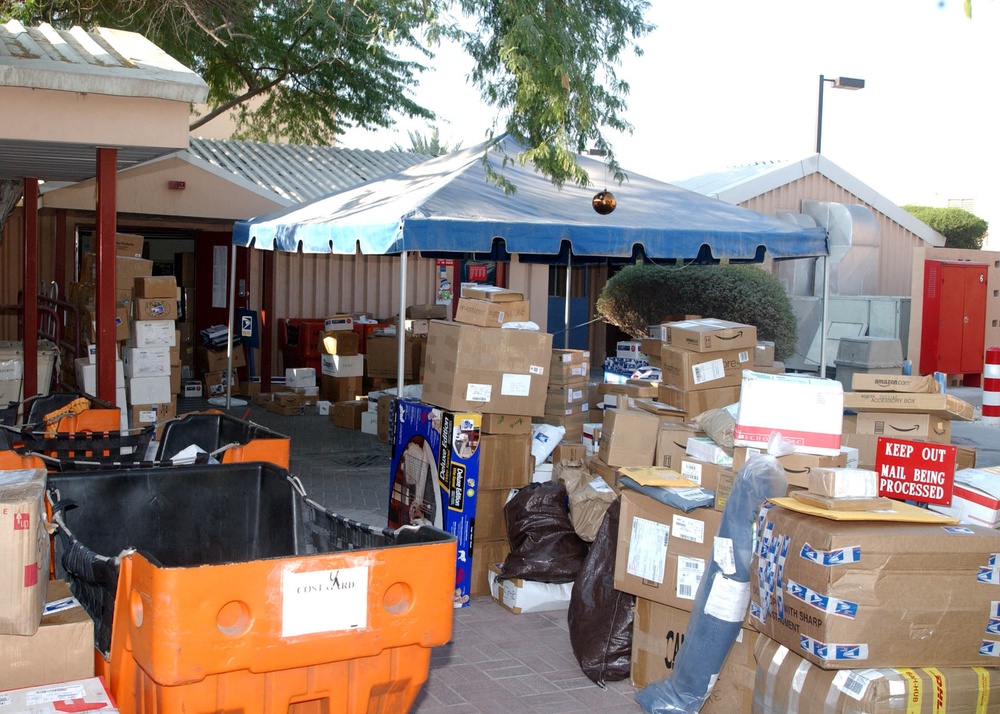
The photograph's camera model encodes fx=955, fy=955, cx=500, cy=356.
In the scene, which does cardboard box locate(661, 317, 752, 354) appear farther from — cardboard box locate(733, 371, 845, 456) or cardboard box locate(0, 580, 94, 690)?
cardboard box locate(0, 580, 94, 690)

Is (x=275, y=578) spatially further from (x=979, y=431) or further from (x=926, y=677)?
(x=979, y=431)

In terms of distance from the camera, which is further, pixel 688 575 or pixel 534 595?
pixel 534 595

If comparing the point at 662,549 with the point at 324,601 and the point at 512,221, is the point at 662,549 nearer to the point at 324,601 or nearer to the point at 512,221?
the point at 324,601

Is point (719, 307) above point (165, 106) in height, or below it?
below

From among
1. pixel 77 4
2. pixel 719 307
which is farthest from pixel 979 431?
pixel 77 4

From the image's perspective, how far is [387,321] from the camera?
1416 cm

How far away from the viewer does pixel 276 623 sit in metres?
2.71

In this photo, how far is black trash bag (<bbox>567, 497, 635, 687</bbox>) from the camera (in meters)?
4.82

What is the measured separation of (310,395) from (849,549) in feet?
34.6

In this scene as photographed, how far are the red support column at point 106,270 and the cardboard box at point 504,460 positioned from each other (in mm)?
2688

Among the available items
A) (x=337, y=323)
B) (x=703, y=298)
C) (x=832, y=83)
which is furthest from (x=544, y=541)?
(x=832, y=83)

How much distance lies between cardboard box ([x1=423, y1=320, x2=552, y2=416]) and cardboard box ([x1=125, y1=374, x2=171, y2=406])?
15.4 feet

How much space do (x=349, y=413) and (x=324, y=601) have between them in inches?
361

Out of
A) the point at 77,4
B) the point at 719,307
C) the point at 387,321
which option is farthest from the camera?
the point at 719,307
